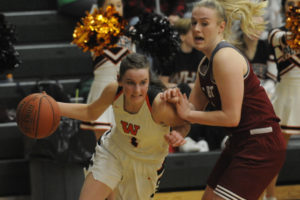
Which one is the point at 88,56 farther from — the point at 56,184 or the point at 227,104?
the point at 227,104

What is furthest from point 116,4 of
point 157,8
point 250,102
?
point 250,102

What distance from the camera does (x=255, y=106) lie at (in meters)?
3.13

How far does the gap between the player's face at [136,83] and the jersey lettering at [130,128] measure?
6.8 inches

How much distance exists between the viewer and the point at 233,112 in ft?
9.80

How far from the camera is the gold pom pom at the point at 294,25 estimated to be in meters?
4.47

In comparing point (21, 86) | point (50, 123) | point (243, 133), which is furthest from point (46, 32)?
point (243, 133)

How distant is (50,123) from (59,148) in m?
1.46

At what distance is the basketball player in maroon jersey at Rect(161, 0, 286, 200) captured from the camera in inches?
118

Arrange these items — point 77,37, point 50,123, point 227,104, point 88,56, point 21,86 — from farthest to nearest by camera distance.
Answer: point 88,56 → point 21,86 → point 77,37 → point 50,123 → point 227,104

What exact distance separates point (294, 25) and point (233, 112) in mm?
1791

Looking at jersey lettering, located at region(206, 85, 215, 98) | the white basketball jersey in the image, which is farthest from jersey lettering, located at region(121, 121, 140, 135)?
jersey lettering, located at region(206, 85, 215, 98)

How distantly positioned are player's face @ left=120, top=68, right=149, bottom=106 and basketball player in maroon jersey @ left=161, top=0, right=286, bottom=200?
0.53ft

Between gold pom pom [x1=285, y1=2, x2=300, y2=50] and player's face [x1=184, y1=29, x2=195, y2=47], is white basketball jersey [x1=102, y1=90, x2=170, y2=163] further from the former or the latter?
player's face [x1=184, y1=29, x2=195, y2=47]

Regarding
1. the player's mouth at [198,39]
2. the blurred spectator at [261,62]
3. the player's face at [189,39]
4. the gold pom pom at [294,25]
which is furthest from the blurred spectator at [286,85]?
the player's mouth at [198,39]
